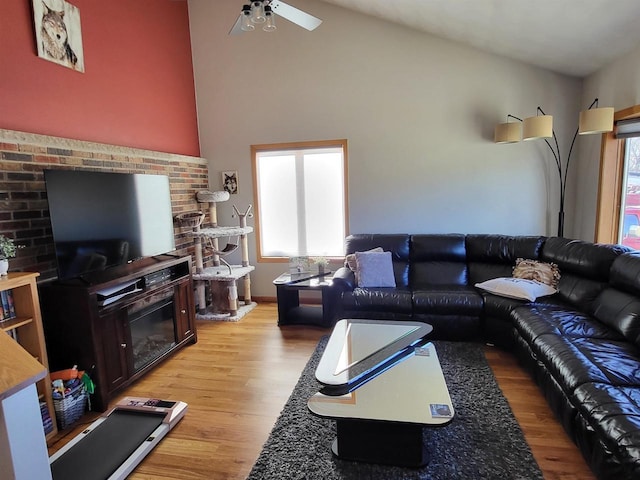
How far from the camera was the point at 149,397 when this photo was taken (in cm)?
265

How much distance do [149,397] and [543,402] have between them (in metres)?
2.78

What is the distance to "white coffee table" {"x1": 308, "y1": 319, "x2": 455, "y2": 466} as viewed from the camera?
5.85 feet

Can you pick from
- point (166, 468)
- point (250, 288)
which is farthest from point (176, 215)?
point (166, 468)

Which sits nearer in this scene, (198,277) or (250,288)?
(198,277)

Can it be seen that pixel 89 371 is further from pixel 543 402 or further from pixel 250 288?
pixel 543 402

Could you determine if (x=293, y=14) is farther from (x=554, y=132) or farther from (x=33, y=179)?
(x=554, y=132)

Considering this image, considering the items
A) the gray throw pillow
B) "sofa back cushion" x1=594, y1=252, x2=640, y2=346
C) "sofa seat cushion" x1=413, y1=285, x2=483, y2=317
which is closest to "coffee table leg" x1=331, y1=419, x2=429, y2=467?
"sofa seat cushion" x1=413, y1=285, x2=483, y2=317

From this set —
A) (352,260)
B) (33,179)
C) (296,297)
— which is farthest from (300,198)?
(33,179)

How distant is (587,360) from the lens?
209 centimetres

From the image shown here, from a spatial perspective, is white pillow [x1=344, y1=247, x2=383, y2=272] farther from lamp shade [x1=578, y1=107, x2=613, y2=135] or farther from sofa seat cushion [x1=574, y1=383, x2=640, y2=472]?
sofa seat cushion [x1=574, y1=383, x2=640, y2=472]

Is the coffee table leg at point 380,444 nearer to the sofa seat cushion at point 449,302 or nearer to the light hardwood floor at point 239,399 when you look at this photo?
the light hardwood floor at point 239,399

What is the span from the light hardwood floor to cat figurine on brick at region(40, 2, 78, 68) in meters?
2.57

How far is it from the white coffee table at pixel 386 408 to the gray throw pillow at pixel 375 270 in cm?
145

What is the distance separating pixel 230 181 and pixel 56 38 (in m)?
2.30
